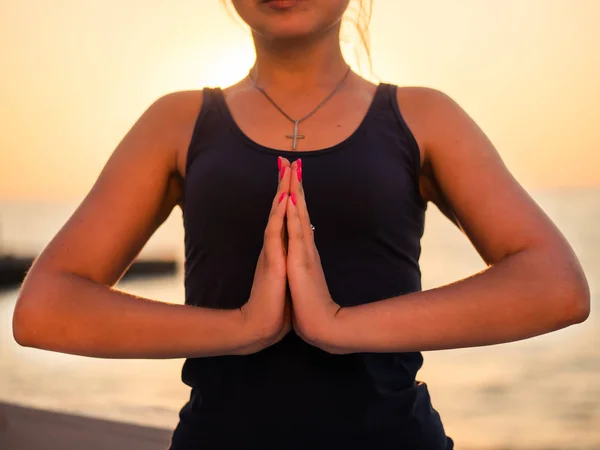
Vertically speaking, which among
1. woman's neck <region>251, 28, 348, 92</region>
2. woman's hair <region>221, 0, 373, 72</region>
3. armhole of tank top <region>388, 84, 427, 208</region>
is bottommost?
armhole of tank top <region>388, 84, 427, 208</region>

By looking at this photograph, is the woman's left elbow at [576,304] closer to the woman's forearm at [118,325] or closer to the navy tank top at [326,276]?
the navy tank top at [326,276]

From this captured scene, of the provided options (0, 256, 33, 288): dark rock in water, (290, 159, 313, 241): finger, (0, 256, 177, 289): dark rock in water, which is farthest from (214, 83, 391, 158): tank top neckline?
(0, 256, 33, 288): dark rock in water

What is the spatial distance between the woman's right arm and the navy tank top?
79mm

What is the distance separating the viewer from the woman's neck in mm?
1213

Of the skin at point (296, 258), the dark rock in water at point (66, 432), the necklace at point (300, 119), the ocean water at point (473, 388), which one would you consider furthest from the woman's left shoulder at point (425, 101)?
the ocean water at point (473, 388)

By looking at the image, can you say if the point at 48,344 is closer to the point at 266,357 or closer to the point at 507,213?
the point at 266,357

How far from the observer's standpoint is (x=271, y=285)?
973 mm

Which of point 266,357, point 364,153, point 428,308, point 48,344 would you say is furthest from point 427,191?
point 48,344

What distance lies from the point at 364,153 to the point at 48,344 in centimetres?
55

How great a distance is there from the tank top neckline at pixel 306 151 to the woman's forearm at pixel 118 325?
10.7 inches

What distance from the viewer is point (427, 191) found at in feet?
3.91

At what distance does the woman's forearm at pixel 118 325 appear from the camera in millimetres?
986

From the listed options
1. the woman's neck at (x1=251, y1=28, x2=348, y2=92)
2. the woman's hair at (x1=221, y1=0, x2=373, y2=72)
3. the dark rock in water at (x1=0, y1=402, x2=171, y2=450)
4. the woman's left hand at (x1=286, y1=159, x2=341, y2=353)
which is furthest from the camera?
the dark rock in water at (x1=0, y1=402, x2=171, y2=450)

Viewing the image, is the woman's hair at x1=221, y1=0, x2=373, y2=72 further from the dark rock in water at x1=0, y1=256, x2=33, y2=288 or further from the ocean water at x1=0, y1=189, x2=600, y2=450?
the dark rock in water at x1=0, y1=256, x2=33, y2=288
